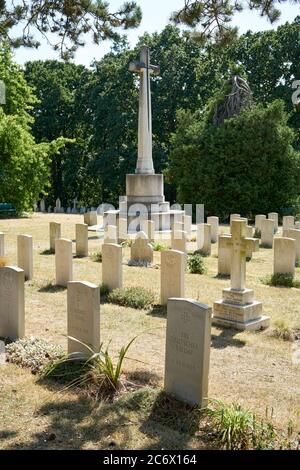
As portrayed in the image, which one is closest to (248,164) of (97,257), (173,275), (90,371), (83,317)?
(97,257)

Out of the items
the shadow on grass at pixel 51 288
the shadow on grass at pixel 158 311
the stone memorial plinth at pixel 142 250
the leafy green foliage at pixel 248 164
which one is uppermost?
the leafy green foliage at pixel 248 164

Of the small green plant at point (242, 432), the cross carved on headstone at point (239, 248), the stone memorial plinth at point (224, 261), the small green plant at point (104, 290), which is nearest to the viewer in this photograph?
the small green plant at point (242, 432)

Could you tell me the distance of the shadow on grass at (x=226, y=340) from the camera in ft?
22.8

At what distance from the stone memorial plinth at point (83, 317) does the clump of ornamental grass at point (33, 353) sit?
9.5 inches

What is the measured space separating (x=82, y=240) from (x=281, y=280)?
18.1ft

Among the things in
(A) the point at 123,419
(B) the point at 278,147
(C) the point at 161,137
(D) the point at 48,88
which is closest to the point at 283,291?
(A) the point at 123,419

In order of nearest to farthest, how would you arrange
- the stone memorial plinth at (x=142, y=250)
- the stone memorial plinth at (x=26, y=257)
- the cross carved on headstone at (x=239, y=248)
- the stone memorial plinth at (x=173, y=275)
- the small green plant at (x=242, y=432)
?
1. the small green plant at (x=242, y=432)
2. the cross carved on headstone at (x=239, y=248)
3. the stone memorial plinth at (x=173, y=275)
4. the stone memorial plinth at (x=26, y=257)
5. the stone memorial plinth at (x=142, y=250)

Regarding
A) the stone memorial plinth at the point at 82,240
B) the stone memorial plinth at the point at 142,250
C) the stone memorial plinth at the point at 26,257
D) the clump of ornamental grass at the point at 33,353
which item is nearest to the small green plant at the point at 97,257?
the stone memorial plinth at the point at 82,240

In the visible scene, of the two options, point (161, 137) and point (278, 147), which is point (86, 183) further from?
point (278, 147)

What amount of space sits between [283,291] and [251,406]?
5.37 meters

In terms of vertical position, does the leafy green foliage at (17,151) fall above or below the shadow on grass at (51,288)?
above

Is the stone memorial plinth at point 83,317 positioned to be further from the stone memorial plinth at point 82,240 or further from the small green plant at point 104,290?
the stone memorial plinth at point 82,240

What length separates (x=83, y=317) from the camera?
618 cm
